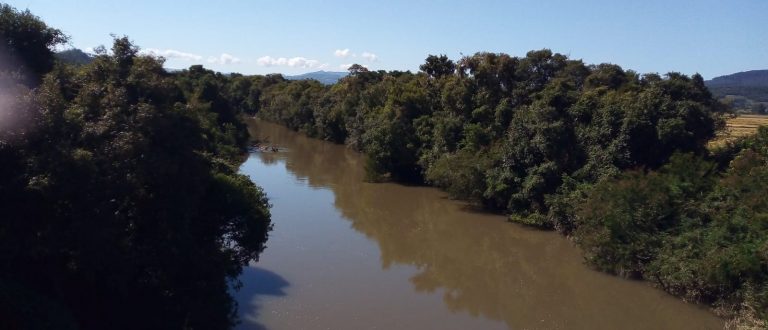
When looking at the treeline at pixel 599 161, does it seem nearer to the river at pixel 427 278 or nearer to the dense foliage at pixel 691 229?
the dense foliage at pixel 691 229

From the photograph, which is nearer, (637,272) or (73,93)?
(73,93)

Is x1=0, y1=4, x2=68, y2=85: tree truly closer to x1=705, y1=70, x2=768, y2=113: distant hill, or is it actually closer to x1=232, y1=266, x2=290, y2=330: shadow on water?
x1=232, y1=266, x2=290, y2=330: shadow on water

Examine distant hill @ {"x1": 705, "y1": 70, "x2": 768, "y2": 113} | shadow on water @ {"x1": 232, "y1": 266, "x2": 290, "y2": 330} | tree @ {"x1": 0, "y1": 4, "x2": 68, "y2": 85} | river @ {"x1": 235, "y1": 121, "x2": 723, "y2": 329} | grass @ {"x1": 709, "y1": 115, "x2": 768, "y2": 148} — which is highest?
tree @ {"x1": 0, "y1": 4, "x2": 68, "y2": 85}

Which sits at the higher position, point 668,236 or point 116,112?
point 116,112

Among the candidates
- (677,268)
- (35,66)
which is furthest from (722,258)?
(35,66)

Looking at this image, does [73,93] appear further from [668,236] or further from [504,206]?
[504,206]

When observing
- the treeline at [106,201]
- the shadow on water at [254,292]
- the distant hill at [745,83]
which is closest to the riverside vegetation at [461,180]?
the treeline at [106,201]

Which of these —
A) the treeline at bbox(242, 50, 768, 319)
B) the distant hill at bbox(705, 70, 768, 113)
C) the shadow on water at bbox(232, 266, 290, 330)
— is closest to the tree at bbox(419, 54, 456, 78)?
the treeline at bbox(242, 50, 768, 319)
